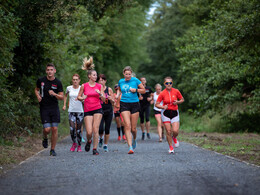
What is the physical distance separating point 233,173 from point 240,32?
853cm

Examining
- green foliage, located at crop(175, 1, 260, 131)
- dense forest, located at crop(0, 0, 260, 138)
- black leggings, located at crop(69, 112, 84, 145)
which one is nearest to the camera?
black leggings, located at crop(69, 112, 84, 145)

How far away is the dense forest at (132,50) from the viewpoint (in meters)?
13.9

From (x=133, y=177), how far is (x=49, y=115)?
14.4 ft

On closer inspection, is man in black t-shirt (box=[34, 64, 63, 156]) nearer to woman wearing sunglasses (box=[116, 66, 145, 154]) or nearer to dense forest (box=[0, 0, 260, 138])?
dense forest (box=[0, 0, 260, 138])

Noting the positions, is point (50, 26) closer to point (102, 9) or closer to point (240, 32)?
point (102, 9)

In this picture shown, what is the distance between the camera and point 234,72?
73.4ft

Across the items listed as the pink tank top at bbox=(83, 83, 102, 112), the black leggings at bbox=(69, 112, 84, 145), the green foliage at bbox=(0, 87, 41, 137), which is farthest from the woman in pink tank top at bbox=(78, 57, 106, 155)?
the green foliage at bbox=(0, 87, 41, 137)

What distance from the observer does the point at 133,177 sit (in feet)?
23.7

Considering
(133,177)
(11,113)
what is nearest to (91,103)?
(11,113)

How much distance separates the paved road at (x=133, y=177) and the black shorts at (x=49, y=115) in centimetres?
127

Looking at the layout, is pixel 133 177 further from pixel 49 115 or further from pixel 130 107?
pixel 130 107

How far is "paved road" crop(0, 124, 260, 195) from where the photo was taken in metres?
6.23

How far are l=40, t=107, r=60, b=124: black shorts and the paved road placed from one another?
127 centimetres

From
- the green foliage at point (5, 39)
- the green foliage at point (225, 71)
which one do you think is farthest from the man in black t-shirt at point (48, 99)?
the green foliage at point (225, 71)
